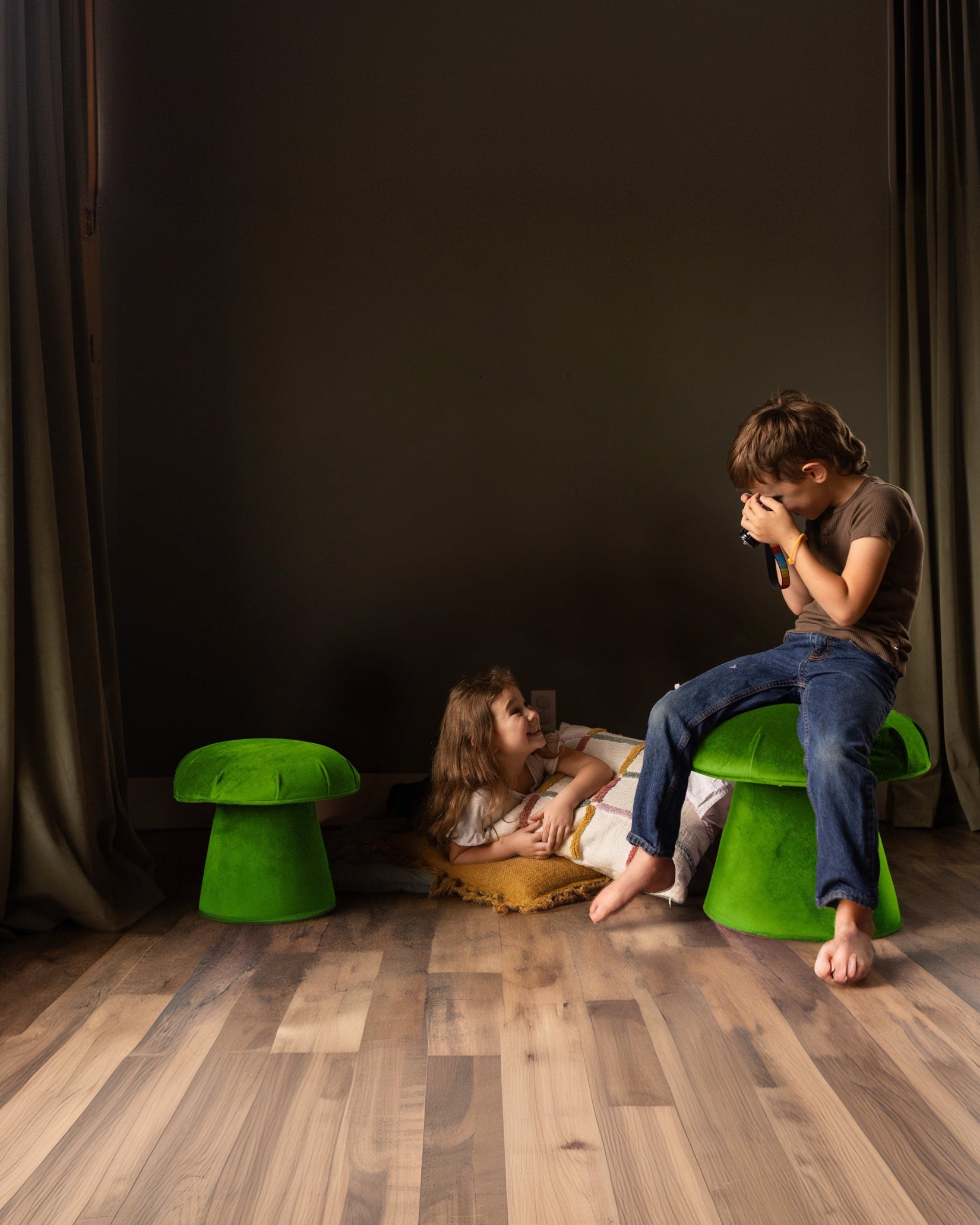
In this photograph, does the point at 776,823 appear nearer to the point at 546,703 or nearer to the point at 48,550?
the point at 546,703

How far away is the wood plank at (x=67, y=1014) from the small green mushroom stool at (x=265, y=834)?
182mm

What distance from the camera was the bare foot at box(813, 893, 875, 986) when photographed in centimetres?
150

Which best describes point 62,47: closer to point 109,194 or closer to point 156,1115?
point 109,194

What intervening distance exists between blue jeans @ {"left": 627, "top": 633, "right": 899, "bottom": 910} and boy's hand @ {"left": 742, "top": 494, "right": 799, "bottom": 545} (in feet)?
0.70

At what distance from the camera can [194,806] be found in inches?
107

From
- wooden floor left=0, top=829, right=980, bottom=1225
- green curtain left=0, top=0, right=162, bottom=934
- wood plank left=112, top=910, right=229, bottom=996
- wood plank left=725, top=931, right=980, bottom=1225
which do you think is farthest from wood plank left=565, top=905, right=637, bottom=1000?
green curtain left=0, top=0, right=162, bottom=934

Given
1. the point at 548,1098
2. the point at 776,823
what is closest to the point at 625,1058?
the point at 548,1098

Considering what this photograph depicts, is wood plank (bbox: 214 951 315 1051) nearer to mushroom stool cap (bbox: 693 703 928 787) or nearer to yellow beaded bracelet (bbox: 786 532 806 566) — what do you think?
mushroom stool cap (bbox: 693 703 928 787)

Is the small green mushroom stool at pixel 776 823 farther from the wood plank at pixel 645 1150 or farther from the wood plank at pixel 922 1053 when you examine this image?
the wood plank at pixel 645 1150

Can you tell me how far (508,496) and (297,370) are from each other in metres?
0.72

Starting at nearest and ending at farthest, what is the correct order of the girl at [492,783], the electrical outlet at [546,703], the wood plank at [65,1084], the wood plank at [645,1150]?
the wood plank at [645,1150] → the wood plank at [65,1084] → the girl at [492,783] → the electrical outlet at [546,703]

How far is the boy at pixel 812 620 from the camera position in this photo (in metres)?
1.74

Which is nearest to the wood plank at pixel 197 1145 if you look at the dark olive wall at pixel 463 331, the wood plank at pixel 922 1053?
the wood plank at pixel 922 1053

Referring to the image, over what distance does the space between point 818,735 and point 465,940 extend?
761mm
